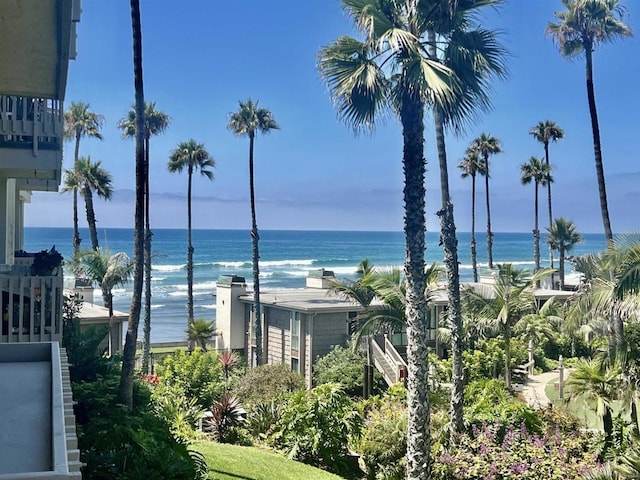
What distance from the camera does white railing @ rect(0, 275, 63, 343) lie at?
27.7ft

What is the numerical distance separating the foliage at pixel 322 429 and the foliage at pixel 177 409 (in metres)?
2.24

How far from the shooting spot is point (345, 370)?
68.3ft

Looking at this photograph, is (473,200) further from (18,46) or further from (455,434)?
(18,46)

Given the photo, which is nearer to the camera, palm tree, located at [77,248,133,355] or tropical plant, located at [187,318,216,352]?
palm tree, located at [77,248,133,355]

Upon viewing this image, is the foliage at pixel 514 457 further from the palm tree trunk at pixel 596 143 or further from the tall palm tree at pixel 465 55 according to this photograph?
the palm tree trunk at pixel 596 143

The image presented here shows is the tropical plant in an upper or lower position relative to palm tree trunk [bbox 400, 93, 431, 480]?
lower

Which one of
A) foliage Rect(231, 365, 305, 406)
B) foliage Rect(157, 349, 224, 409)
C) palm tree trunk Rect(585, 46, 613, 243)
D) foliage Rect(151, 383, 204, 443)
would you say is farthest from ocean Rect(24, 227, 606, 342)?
palm tree trunk Rect(585, 46, 613, 243)

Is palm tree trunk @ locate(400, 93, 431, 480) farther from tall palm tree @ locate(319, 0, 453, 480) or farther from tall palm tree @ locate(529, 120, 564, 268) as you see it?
tall palm tree @ locate(529, 120, 564, 268)

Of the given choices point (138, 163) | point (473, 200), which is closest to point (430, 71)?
point (138, 163)

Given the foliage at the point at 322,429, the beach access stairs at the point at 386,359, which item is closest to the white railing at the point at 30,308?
the foliage at the point at 322,429

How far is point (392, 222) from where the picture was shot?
137875 millimetres

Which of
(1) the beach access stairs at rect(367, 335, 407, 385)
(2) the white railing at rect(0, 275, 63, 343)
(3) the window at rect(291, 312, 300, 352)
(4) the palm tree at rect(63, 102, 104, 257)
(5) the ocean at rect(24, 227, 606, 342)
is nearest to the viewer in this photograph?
(2) the white railing at rect(0, 275, 63, 343)

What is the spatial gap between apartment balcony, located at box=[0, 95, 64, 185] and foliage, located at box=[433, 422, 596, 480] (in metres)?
9.12

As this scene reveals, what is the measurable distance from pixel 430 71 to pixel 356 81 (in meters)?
1.38
